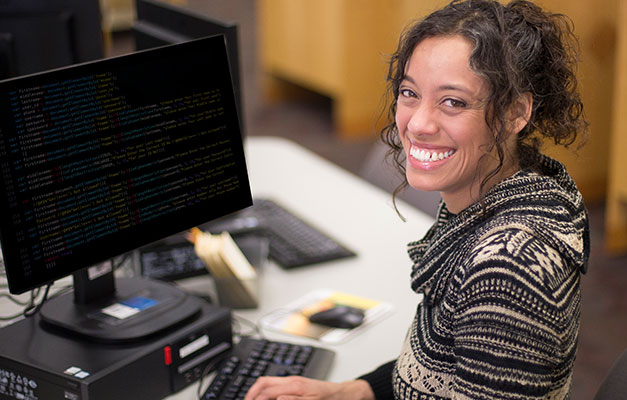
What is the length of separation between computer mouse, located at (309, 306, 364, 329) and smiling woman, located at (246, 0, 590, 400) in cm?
25

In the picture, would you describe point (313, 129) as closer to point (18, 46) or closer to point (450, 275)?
point (18, 46)

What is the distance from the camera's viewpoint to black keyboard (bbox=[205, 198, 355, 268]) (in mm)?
1681

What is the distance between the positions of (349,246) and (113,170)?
741 mm

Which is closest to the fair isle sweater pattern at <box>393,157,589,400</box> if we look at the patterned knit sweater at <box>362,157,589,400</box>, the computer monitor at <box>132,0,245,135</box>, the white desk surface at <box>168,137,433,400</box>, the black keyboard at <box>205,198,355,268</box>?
the patterned knit sweater at <box>362,157,589,400</box>

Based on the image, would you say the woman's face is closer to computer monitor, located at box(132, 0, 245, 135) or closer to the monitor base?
the monitor base

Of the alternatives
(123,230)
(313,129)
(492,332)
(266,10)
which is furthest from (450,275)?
(266,10)

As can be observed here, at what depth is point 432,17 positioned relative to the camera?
109 cm

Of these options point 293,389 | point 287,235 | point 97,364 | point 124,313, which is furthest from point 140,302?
point 287,235

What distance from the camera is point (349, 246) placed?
1766 mm

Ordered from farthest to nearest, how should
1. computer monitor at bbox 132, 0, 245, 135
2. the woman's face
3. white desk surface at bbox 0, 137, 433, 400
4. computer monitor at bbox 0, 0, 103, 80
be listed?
computer monitor at bbox 0, 0, 103, 80, computer monitor at bbox 132, 0, 245, 135, white desk surface at bbox 0, 137, 433, 400, the woman's face

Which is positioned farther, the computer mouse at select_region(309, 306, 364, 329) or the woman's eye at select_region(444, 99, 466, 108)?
the computer mouse at select_region(309, 306, 364, 329)

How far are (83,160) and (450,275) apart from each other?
1.82 feet

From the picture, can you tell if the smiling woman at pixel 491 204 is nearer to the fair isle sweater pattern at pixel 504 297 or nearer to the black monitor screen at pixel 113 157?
the fair isle sweater pattern at pixel 504 297

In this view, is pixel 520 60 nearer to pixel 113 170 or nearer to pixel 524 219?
pixel 524 219
